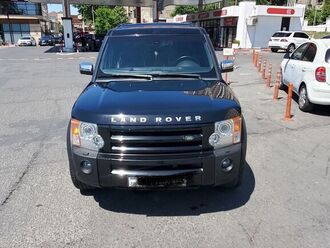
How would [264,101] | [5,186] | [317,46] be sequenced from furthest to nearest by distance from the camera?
[264,101] → [317,46] → [5,186]

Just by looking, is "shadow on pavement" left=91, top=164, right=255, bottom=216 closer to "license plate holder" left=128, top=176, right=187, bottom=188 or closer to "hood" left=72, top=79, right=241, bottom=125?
"license plate holder" left=128, top=176, right=187, bottom=188

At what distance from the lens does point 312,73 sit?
324 inches

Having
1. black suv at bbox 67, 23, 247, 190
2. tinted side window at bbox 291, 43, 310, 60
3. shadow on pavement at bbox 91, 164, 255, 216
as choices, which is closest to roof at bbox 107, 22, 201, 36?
black suv at bbox 67, 23, 247, 190

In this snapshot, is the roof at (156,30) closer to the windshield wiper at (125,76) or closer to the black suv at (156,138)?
the windshield wiper at (125,76)

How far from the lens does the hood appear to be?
341 centimetres

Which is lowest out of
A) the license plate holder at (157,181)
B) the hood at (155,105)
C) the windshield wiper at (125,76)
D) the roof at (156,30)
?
the license plate holder at (157,181)

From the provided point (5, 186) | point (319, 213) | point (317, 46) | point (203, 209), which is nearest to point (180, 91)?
point (203, 209)

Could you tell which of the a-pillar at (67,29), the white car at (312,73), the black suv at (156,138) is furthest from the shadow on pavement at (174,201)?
the a-pillar at (67,29)

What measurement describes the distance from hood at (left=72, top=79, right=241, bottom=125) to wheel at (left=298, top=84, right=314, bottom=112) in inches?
201

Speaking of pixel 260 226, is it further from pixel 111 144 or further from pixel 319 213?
pixel 111 144

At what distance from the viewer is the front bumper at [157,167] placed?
3.47 metres

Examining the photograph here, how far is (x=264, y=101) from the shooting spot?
33.2ft

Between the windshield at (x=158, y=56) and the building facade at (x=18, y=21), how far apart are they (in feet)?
224

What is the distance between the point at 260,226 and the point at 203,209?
660 mm
